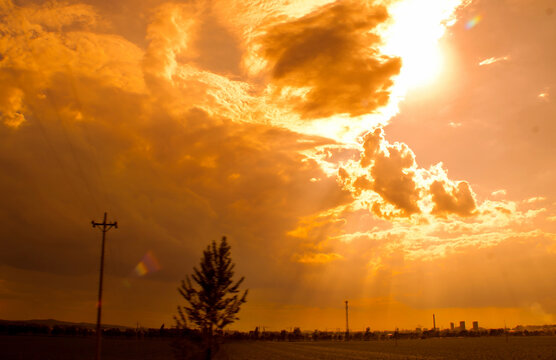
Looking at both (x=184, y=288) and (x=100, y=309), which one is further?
(x=100, y=309)

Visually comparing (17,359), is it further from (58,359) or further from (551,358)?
(551,358)

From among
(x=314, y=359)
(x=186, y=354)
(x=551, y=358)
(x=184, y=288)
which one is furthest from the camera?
(x=314, y=359)

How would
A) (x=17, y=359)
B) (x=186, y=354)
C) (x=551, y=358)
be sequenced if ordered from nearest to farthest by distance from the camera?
(x=186, y=354) < (x=17, y=359) < (x=551, y=358)

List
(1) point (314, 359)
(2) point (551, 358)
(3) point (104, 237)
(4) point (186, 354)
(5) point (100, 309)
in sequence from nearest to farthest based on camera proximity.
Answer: (4) point (186, 354) < (5) point (100, 309) < (3) point (104, 237) < (2) point (551, 358) < (1) point (314, 359)

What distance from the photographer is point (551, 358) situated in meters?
66.2

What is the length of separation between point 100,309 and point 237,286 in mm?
17299

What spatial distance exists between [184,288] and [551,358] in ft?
208

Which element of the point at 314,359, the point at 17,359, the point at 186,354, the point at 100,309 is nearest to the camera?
the point at 186,354

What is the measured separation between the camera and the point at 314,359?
233 ft

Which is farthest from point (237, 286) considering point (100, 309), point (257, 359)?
point (257, 359)

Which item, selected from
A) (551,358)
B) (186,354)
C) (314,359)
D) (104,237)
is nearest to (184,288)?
(186,354)

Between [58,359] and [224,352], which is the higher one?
[224,352]

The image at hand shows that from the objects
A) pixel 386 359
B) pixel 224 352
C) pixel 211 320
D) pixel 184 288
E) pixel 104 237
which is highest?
pixel 104 237

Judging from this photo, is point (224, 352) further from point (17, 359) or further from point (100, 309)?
point (17, 359)
